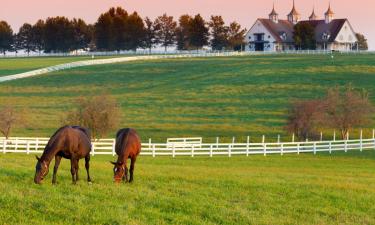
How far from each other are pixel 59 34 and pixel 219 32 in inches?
1728

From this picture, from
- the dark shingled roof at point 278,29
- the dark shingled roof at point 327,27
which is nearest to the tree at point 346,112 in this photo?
the dark shingled roof at point 327,27

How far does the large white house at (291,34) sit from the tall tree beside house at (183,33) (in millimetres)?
22615

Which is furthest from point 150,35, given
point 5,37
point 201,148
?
point 201,148

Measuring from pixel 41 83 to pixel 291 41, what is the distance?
69103 mm

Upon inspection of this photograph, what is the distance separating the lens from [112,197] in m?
16.3

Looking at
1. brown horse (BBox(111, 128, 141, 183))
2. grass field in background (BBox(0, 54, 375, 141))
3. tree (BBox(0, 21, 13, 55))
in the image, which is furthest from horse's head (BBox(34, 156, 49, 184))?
tree (BBox(0, 21, 13, 55))

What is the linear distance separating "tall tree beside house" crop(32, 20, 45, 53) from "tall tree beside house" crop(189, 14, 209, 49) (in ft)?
144

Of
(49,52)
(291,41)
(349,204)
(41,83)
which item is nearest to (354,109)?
(349,204)

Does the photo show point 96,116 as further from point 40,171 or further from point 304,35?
point 304,35

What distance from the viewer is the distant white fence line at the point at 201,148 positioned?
35.7m

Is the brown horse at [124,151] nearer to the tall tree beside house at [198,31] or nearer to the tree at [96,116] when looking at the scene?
the tree at [96,116]

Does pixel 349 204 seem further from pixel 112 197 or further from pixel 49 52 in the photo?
pixel 49 52

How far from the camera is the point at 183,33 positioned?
17350 centimetres

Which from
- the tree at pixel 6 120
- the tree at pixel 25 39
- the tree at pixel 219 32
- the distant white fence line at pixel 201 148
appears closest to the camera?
the distant white fence line at pixel 201 148
